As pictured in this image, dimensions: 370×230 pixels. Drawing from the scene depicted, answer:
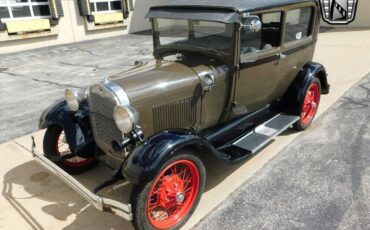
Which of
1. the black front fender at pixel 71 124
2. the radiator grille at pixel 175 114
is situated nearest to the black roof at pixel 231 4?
the radiator grille at pixel 175 114

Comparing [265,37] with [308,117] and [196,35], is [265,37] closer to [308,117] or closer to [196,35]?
[196,35]

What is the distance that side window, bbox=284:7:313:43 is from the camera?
13.0 ft

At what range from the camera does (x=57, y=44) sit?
503 inches

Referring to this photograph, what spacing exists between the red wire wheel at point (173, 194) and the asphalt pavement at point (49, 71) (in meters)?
1.45

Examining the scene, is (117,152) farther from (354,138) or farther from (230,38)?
(354,138)

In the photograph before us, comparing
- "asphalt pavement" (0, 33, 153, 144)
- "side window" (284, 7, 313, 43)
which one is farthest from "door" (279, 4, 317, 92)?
"asphalt pavement" (0, 33, 153, 144)

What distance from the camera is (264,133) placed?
392 cm

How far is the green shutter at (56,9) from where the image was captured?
1190cm

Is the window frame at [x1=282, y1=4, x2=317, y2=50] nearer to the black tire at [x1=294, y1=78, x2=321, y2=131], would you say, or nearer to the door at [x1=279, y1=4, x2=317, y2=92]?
the door at [x1=279, y1=4, x2=317, y2=92]

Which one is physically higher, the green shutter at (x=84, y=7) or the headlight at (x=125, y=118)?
the green shutter at (x=84, y=7)

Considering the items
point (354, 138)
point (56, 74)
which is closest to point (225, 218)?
point (354, 138)

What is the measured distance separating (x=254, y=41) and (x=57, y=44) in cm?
1104

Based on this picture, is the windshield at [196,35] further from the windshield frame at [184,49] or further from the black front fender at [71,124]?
the black front fender at [71,124]

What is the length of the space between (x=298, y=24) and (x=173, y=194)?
2829 millimetres
